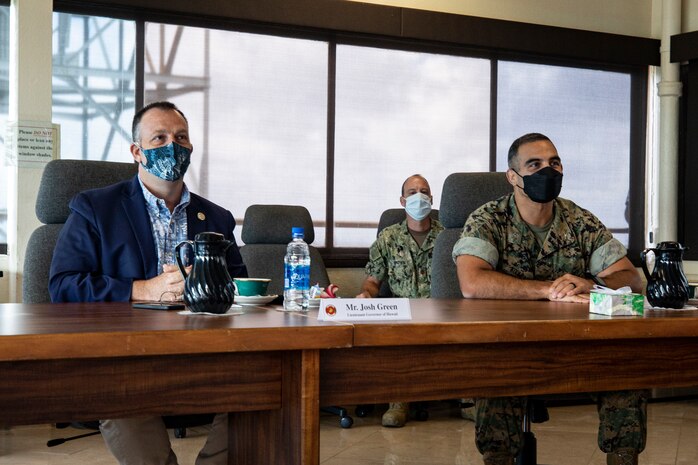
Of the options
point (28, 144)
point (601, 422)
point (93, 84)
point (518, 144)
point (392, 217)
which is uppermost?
point (93, 84)

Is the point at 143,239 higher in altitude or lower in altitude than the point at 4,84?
lower

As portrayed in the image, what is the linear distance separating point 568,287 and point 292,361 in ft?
3.68

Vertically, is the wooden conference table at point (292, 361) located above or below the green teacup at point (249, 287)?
below

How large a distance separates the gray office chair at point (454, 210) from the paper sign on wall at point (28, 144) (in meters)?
2.19

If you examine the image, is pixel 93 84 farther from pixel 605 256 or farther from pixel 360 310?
pixel 360 310

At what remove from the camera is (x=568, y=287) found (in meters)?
2.20

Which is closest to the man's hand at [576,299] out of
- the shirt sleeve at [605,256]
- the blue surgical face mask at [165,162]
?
the shirt sleeve at [605,256]

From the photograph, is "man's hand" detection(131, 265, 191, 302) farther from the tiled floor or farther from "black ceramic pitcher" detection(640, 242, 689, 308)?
the tiled floor

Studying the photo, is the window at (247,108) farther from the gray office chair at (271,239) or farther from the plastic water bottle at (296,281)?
the plastic water bottle at (296,281)

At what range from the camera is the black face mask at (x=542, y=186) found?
8.57ft

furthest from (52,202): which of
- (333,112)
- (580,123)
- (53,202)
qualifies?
(580,123)

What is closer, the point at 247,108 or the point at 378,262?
the point at 378,262

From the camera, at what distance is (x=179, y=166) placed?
2344 mm

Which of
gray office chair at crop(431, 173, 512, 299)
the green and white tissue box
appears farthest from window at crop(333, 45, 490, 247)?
the green and white tissue box
